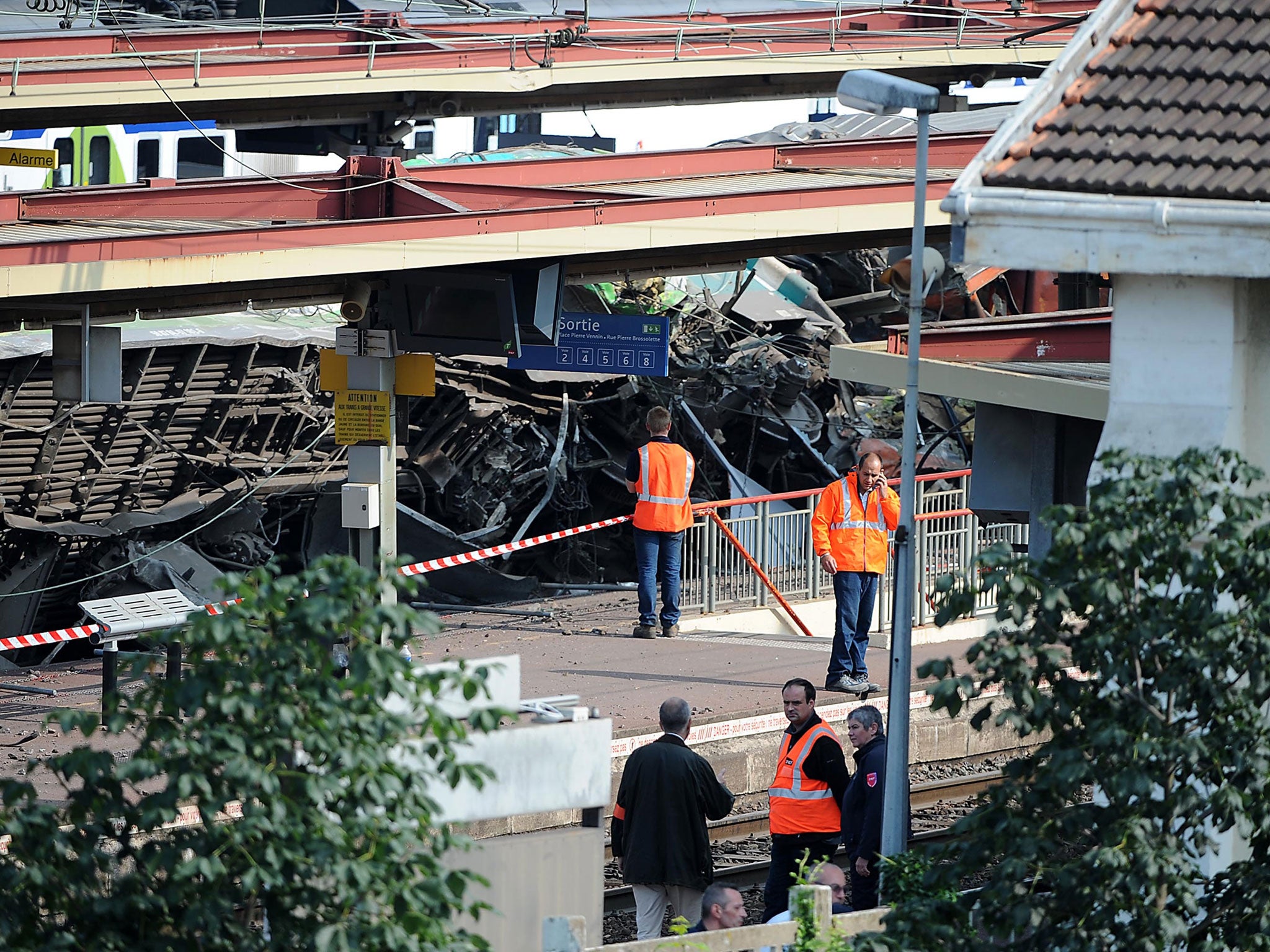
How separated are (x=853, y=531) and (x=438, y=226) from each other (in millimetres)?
3942

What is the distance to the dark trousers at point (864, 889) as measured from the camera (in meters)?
8.48

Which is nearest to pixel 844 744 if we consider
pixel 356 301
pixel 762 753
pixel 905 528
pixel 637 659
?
pixel 762 753

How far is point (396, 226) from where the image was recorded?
13.0m

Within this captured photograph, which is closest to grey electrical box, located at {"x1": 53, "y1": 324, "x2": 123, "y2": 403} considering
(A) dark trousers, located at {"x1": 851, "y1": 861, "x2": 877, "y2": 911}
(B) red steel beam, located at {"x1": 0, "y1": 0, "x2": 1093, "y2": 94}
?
(B) red steel beam, located at {"x1": 0, "y1": 0, "x2": 1093, "y2": 94}

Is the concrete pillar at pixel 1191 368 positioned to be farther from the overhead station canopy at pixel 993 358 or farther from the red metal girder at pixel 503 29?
the red metal girder at pixel 503 29

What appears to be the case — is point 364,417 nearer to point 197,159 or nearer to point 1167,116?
point 1167,116

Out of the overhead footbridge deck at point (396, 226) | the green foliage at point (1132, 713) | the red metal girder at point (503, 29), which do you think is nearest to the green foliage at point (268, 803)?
the green foliage at point (1132, 713)

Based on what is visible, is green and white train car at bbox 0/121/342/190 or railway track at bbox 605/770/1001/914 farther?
green and white train car at bbox 0/121/342/190

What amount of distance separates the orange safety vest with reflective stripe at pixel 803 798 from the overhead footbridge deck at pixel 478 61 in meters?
11.9

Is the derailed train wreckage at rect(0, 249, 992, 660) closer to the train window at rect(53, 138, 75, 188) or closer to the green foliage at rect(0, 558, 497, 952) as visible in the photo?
the green foliage at rect(0, 558, 497, 952)

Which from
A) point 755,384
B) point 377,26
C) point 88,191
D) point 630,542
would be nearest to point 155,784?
point 88,191

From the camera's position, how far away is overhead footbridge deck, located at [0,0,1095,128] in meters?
19.6

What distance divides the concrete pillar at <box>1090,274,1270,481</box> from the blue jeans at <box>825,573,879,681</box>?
599 centimetres

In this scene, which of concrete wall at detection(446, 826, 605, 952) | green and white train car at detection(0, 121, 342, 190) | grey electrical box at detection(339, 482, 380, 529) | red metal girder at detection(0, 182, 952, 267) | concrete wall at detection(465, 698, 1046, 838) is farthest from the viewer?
green and white train car at detection(0, 121, 342, 190)
